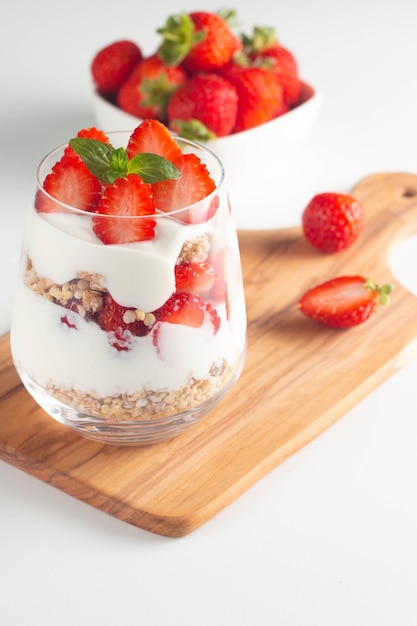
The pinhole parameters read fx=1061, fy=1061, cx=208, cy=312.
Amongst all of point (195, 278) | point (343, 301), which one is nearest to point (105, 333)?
point (195, 278)

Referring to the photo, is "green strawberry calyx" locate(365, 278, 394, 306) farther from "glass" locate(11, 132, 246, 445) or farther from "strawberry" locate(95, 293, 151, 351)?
"strawberry" locate(95, 293, 151, 351)

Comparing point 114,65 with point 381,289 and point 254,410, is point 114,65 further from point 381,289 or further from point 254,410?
point 254,410

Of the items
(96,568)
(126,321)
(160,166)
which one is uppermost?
(160,166)

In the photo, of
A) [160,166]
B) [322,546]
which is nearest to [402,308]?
[322,546]

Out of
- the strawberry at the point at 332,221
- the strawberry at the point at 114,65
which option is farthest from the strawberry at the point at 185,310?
the strawberry at the point at 114,65

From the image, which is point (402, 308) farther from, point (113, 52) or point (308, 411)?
point (113, 52)

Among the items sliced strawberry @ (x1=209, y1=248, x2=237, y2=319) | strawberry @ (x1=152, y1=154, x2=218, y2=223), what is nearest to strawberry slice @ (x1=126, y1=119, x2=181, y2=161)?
strawberry @ (x1=152, y1=154, x2=218, y2=223)
